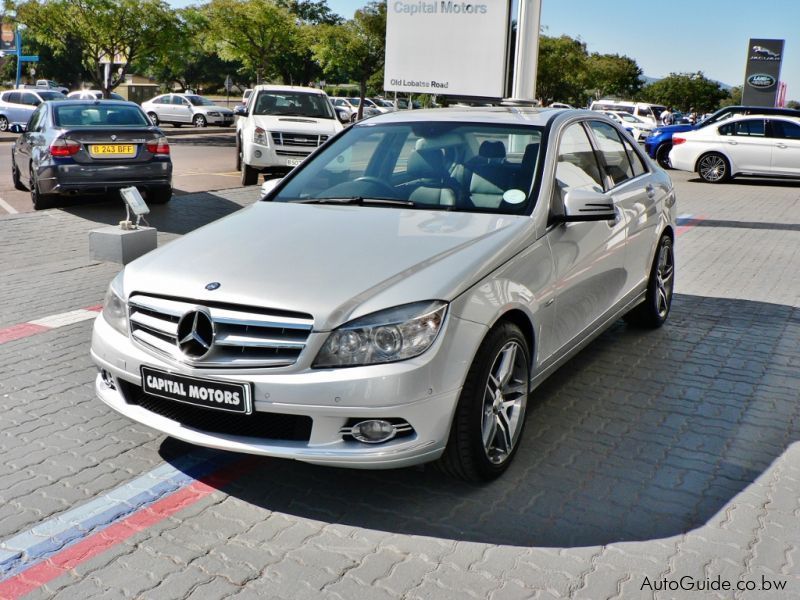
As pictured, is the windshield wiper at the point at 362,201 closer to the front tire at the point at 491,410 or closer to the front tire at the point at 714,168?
the front tire at the point at 491,410

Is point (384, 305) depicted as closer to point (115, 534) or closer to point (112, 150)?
point (115, 534)

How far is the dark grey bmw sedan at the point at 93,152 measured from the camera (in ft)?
38.9

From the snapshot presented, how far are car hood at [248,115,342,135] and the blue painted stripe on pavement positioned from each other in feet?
39.6

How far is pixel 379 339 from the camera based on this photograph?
3373mm

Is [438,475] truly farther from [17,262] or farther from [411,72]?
[411,72]

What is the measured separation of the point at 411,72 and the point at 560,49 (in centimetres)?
4723

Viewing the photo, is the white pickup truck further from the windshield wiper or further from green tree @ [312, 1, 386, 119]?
green tree @ [312, 1, 386, 119]

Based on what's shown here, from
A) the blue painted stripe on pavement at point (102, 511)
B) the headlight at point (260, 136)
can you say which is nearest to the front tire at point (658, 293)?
the blue painted stripe on pavement at point (102, 511)

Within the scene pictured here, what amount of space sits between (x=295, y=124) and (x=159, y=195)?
3.55 meters

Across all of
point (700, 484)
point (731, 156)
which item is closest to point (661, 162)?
point (731, 156)

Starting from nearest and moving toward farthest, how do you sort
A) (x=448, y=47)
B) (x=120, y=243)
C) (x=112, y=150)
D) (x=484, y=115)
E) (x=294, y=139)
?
1. (x=484, y=115)
2. (x=120, y=243)
3. (x=112, y=150)
4. (x=294, y=139)
5. (x=448, y=47)

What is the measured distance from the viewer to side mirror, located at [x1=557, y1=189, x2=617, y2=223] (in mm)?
4324

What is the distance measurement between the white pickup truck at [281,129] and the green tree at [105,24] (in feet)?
55.2

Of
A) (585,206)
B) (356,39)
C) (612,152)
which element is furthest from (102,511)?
(356,39)
